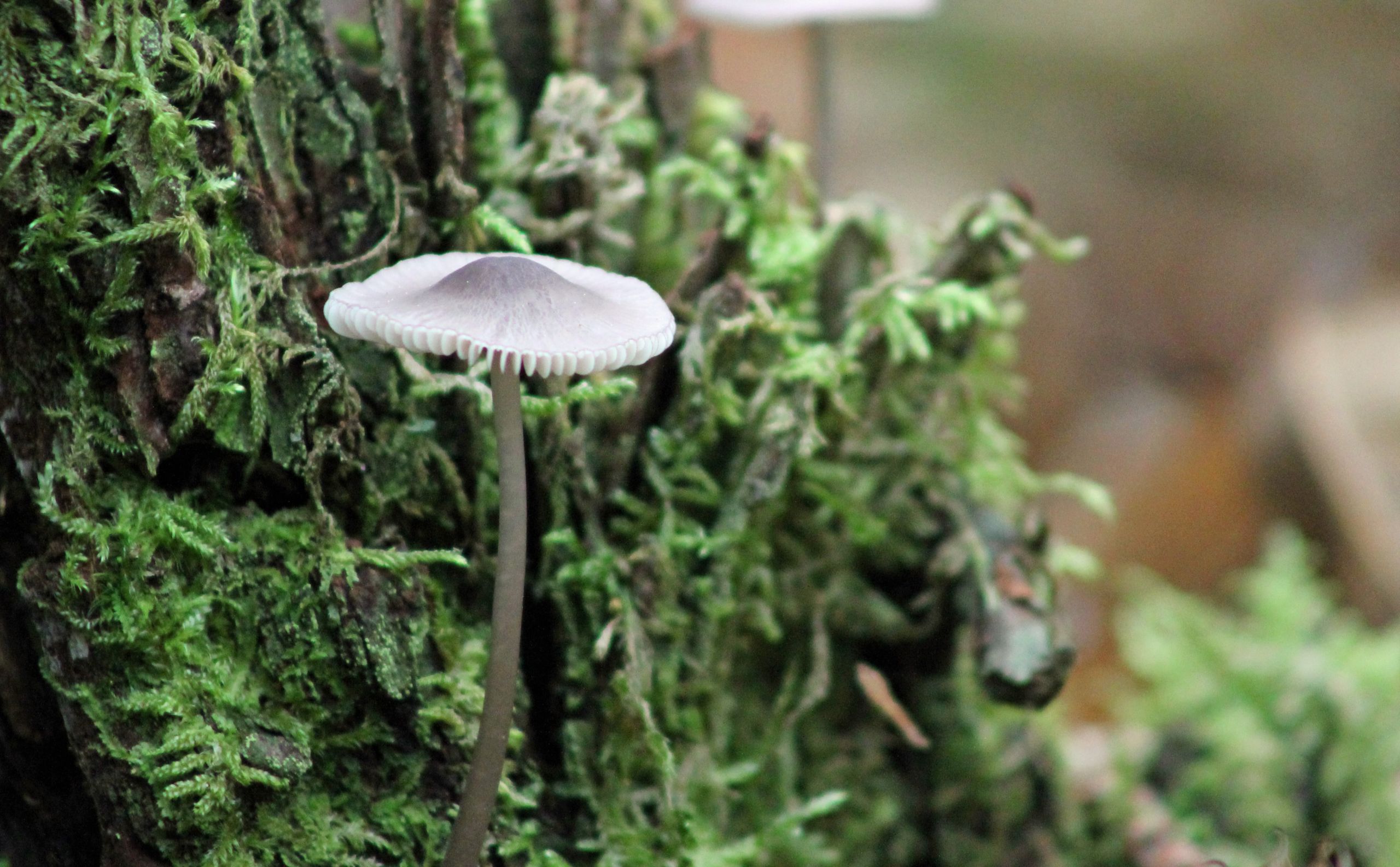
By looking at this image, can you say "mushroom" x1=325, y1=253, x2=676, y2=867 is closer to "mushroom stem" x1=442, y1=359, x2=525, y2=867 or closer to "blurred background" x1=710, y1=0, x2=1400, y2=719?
"mushroom stem" x1=442, y1=359, x2=525, y2=867

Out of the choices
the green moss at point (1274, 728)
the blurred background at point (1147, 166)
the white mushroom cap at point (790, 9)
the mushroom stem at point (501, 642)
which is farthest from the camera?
the blurred background at point (1147, 166)

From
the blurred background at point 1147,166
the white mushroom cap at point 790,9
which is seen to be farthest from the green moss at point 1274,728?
the blurred background at point 1147,166

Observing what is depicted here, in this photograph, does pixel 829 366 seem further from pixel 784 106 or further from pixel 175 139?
pixel 784 106

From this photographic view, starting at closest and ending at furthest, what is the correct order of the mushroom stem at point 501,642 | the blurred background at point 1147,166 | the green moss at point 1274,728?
1. the mushroom stem at point 501,642
2. the green moss at point 1274,728
3. the blurred background at point 1147,166

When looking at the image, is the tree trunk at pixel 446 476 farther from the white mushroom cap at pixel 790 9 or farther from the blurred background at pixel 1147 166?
the blurred background at pixel 1147 166

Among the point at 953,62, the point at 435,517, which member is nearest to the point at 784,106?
the point at 953,62

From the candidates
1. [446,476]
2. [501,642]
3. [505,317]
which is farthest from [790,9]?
[501,642]

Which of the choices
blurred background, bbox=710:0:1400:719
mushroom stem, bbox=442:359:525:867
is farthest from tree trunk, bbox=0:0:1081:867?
blurred background, bbox=710:0:1400:719
